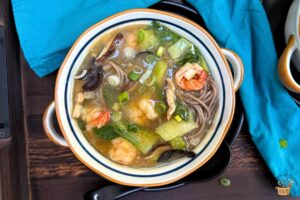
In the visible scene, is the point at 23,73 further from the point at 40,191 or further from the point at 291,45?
the point at 291,45

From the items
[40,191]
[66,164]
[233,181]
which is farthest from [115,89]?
[233,181]

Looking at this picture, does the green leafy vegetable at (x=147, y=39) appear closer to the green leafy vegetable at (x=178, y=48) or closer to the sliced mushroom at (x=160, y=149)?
the green leafy vegetable at (x=178, y=48)

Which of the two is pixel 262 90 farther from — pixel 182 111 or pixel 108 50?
pixel 108 50

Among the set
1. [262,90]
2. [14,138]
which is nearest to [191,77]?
[262,90]

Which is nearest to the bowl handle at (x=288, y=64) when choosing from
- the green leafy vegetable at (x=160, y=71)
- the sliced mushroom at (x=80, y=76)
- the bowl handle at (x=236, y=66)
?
the bowl handle at (x=236, y=66)

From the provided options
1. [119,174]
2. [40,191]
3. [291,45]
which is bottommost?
[40,191]

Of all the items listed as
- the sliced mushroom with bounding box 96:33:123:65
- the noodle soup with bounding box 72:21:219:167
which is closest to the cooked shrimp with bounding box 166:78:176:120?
the noodle soup with bounding box 72:21:219:167

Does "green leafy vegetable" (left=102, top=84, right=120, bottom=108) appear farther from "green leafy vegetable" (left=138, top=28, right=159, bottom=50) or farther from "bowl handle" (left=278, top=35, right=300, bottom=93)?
"bowl handle" (left=278, top=35, right=300, bottom=93)
